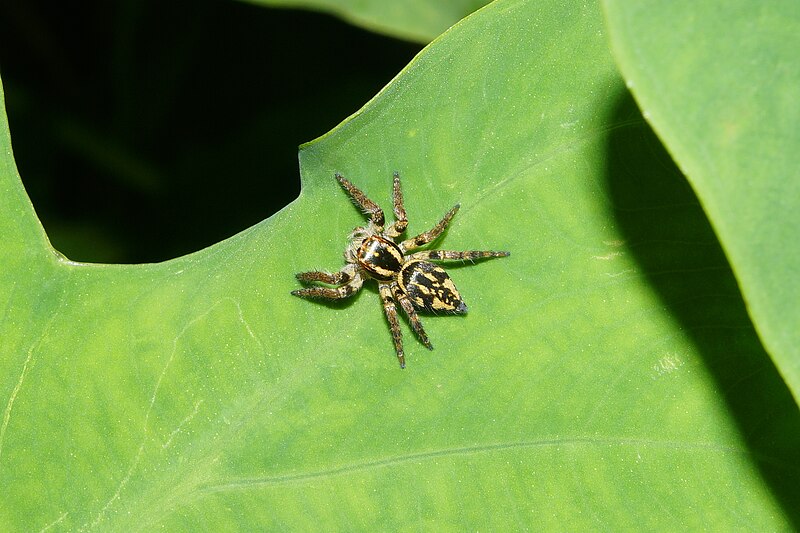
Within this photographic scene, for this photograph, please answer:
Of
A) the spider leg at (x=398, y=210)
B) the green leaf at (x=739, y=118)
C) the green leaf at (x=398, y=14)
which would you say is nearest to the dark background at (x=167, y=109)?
the green leaf at (x=398, y=14)

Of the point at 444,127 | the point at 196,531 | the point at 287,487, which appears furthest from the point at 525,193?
the point at 196,531

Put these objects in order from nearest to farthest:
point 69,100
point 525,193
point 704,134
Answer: point 704,134, point 525,193, point 69,100

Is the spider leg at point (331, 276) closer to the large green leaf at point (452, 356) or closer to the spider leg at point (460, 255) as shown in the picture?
the large green leaf at point (452, 356)

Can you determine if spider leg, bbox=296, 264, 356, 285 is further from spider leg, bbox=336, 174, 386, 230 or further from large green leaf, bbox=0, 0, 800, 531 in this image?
spider leg, bbox=336, 174, 386, 230

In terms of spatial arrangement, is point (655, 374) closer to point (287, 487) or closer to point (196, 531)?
point (287, 487)

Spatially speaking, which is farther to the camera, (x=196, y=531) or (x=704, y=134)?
(x=196, y=531)

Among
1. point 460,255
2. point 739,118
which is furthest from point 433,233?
point 739,118

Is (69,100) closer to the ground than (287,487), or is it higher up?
higher up
